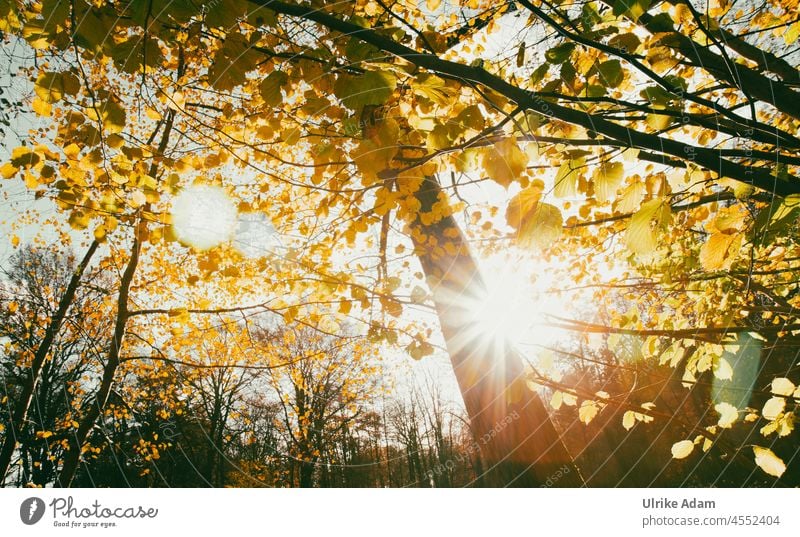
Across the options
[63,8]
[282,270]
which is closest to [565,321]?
[282,270]

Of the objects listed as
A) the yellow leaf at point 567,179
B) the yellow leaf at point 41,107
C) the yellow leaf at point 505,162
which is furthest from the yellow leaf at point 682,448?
the yellow leaf at point 41,107

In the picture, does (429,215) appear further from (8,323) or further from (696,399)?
(696,399)

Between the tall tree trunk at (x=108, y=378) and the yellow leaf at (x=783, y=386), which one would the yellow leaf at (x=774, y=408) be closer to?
the yellow leaf at (x=783, y=386)

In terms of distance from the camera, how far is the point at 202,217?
6.98 ft

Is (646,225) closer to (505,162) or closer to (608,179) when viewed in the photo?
(608,179)

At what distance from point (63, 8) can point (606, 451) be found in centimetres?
2456

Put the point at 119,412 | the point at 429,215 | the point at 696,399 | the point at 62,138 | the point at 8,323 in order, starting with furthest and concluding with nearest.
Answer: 1. the point at 696,399
2. the point at 119,412
3. the point at 8,323
4. the point at 429,215
5. the point at 62,138

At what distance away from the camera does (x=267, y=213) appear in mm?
3066

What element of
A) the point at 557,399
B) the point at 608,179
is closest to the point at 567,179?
A: the point at 608,179

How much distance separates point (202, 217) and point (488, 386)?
1.98 m
